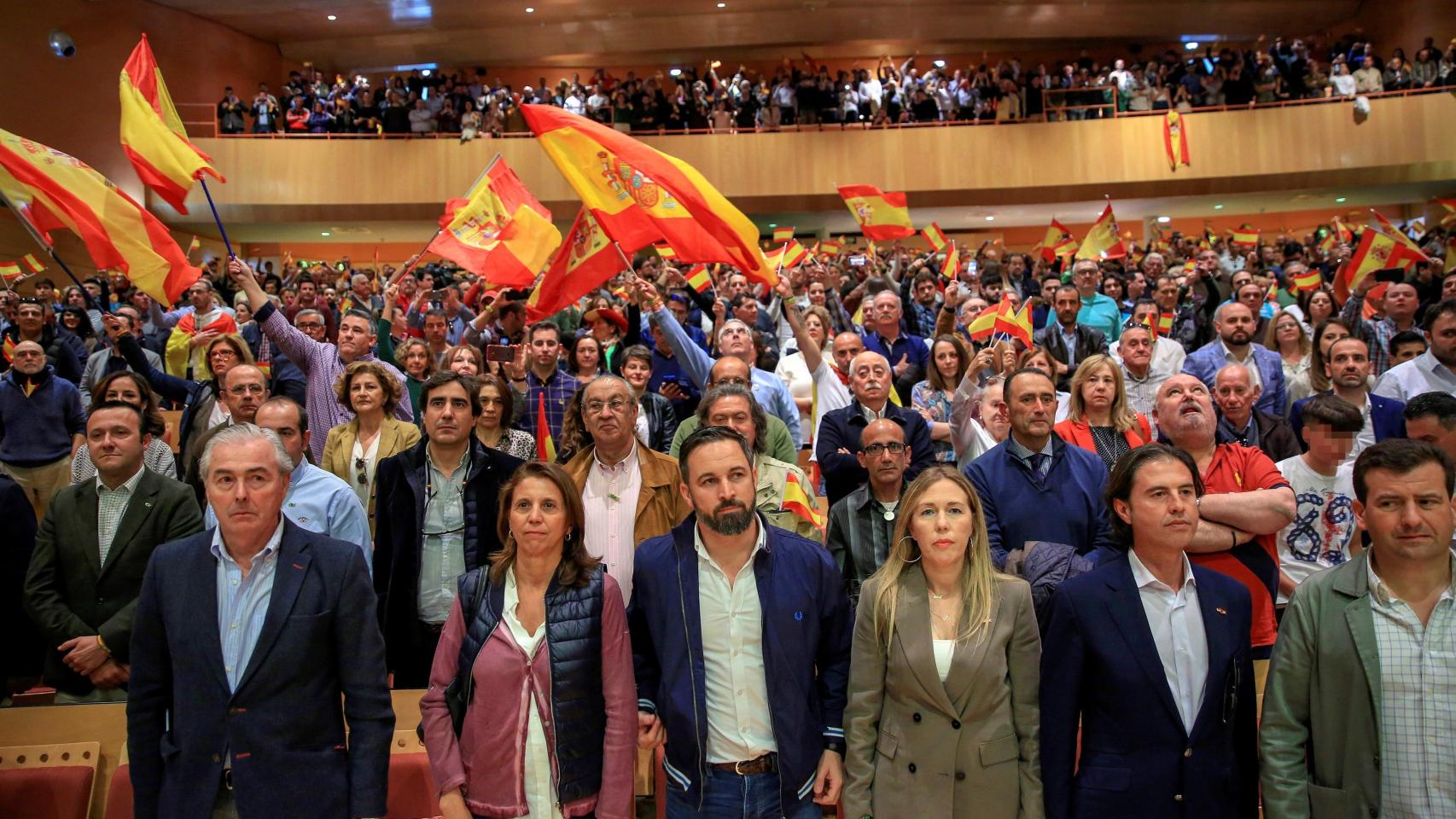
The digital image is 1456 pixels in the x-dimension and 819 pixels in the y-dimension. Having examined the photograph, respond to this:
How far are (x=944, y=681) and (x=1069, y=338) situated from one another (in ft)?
14.4

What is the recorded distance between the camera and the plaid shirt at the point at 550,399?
16.0ft

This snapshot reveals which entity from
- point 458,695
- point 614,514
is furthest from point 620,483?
point 458,695

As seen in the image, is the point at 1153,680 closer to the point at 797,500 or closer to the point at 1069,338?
the point at 797,500

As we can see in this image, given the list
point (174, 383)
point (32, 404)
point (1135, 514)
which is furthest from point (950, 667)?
point (32, 404)

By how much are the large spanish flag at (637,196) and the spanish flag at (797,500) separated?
86.0 inches

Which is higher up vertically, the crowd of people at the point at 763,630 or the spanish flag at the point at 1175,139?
the spanish flag at the point at 1175,139

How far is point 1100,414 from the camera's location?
3.74m

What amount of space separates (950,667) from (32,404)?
551 cm

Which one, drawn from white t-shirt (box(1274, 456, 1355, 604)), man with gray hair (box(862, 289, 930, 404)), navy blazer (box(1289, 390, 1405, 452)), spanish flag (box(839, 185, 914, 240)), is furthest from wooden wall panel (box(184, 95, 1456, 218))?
white t-shirt (box(1274, 456, 1355, 604))

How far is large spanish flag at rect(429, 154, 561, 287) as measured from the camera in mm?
5953

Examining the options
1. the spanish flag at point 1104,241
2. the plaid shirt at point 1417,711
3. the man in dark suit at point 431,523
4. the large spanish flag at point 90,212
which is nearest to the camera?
the plaid shirt at point 1417,711

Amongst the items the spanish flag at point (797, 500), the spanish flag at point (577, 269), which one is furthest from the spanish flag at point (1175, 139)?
the spanish flag at point (797, 500)

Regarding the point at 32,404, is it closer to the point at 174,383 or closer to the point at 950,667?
the point at 174,383

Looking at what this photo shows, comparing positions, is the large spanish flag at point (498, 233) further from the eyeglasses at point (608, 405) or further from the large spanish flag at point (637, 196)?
the eyeglasses at point (608, 405)
